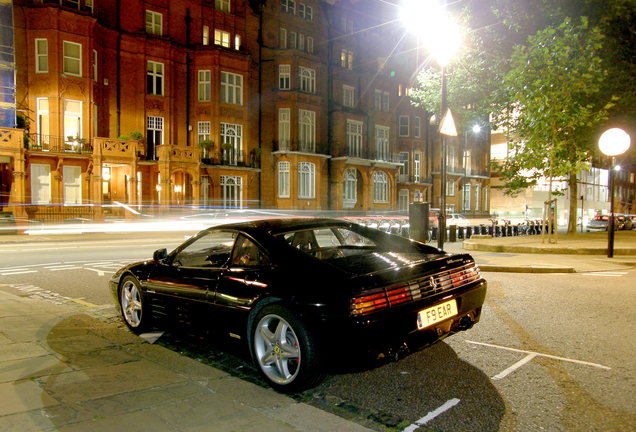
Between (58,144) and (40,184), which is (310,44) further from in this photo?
(40,184)

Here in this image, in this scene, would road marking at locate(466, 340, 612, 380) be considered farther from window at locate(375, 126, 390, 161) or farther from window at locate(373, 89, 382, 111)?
window at locate(373, 89, 382, 111)

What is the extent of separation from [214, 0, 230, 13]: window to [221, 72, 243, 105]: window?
176 inches

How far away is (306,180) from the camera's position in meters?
34.0

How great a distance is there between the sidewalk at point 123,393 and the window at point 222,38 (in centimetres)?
2872

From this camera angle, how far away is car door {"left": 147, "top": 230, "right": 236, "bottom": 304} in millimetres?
4512

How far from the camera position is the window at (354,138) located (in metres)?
37.2

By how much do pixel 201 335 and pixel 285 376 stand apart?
3.74ft

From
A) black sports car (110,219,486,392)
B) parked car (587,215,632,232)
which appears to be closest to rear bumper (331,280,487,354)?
black sports car (110,219,486,392)

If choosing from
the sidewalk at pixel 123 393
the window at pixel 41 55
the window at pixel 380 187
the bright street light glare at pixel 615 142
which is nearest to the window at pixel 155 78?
the window at pixel 41 55

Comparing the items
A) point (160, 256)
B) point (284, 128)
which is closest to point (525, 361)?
point (160, 256)

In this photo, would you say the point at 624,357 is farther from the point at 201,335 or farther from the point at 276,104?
the point at 276,104

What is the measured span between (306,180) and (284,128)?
13.4 feet

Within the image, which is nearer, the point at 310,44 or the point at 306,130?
the point at 306,130

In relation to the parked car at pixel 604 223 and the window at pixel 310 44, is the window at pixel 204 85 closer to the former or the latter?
the window at pixel 310 44
